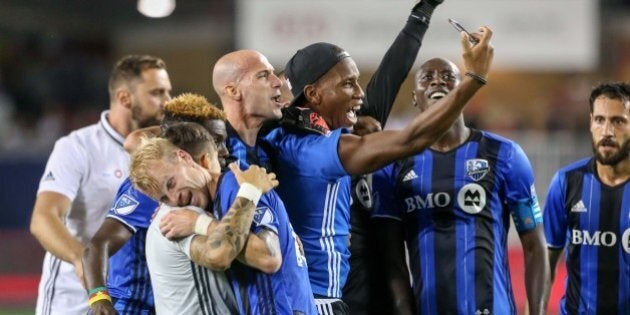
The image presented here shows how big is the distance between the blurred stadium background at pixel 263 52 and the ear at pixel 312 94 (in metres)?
6.69

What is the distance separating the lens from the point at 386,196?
5.42 meters

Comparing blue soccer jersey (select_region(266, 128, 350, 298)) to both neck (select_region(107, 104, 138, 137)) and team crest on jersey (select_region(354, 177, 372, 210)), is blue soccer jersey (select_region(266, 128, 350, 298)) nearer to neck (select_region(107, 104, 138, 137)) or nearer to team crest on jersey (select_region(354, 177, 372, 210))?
team crest on jersey (select_region(354, 177, 372, 210))

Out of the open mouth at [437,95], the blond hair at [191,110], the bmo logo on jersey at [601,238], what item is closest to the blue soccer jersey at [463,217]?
the open mouth at [437,95]

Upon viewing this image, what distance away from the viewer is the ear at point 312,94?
4859 millimetres

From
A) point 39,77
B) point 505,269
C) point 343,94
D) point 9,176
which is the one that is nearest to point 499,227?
point 505,269

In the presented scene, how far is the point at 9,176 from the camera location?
534 inches

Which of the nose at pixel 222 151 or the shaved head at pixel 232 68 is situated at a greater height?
the shaved head at pixel 232 68

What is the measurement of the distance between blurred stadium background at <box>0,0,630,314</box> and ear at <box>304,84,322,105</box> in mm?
6691

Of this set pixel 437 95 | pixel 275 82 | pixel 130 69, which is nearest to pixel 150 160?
pixel 275 82

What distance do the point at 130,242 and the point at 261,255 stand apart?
1.38m

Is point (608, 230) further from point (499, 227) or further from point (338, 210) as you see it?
point (338, 210)

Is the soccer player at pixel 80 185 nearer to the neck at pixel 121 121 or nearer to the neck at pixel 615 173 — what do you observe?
the neck at pixel 121 121

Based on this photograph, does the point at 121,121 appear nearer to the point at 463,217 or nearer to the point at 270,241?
the point at 463,217

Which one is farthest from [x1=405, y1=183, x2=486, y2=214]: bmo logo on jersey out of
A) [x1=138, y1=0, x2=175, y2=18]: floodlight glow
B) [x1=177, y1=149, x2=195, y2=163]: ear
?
[x1=138, y1=0, x2=175, y2=18]: floodlight glow
